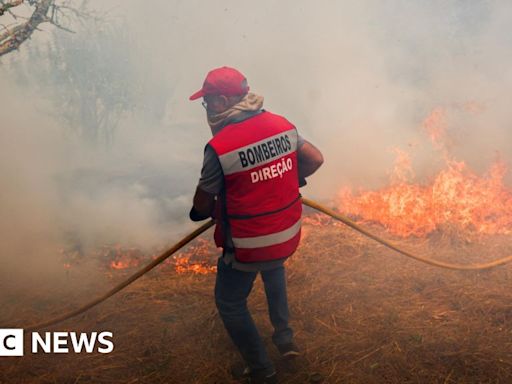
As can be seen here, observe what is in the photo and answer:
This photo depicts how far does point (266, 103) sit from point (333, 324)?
10.1 metres

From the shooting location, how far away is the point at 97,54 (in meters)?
13.3

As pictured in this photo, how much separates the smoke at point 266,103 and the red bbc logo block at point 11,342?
5.64 feet

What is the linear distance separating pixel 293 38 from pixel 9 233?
852 centimetres

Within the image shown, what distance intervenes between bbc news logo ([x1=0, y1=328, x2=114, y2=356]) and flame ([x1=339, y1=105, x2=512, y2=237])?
4.07 metres

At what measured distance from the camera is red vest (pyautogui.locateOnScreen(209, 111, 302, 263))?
8.89ft

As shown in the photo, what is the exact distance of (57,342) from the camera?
4004mm

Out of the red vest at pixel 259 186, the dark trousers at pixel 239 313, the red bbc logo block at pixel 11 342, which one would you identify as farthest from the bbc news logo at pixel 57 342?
the red vest at pixel 259 186

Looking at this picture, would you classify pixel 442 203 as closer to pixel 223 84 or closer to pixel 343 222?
pixel 343 222

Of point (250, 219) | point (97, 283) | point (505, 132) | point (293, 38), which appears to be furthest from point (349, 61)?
point (250, 219)

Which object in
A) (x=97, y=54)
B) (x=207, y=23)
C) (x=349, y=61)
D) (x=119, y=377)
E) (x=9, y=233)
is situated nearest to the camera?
(x=119, y=377)

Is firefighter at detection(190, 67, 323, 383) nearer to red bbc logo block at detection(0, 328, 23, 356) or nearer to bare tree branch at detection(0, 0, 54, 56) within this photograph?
red bbc logo block at detection(0, 328, 23, 356)

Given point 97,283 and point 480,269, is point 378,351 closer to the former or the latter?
point 480,269

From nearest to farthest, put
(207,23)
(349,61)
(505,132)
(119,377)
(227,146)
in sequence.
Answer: (227,146), (119,377), (505,132), (349,61), (207,23)

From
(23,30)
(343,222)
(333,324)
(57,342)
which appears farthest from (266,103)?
(57,342)
